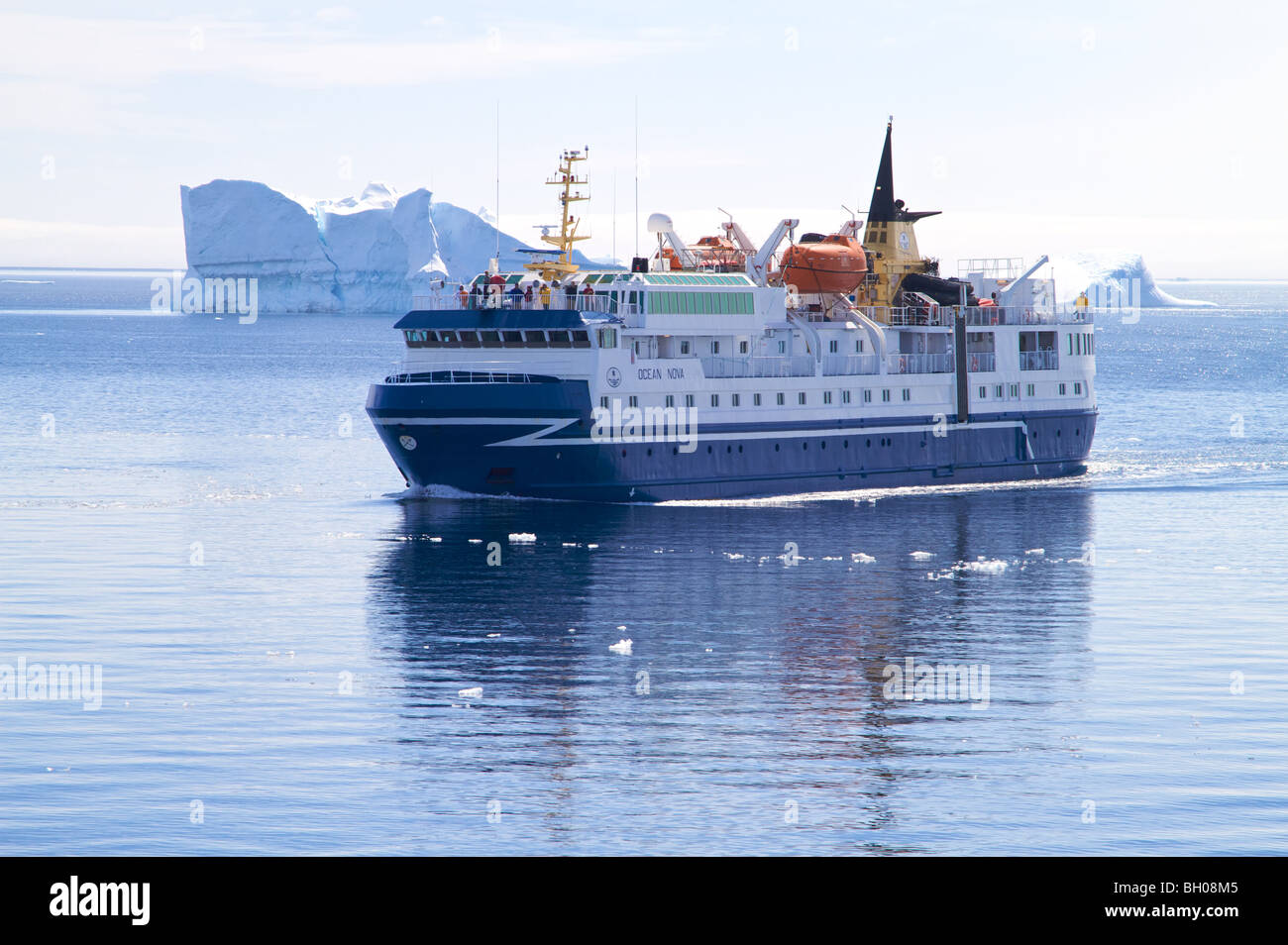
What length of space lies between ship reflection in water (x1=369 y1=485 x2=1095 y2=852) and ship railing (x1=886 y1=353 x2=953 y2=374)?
1131 centimetres

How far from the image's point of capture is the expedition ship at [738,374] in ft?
166

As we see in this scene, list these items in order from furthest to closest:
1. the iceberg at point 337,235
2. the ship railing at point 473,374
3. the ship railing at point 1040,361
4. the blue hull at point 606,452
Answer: the iceberg at point 337,235 → the ship railing at point 1040,361 → the ship railing at point 473,374 → the blue hull at point 606,452

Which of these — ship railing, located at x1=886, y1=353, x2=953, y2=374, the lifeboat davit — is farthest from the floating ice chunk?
the lifeboat davit

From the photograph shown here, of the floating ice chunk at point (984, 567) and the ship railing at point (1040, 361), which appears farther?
the ship railing at point (1040, 361)

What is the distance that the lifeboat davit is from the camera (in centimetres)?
6062

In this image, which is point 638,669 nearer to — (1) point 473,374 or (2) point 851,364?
(1) point 473,374

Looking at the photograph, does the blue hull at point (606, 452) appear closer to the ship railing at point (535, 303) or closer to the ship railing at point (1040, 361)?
the ship railing at point (535, 303)

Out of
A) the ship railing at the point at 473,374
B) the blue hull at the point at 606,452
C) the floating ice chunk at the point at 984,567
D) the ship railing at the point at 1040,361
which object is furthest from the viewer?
the ship railing at the point at 1040,361

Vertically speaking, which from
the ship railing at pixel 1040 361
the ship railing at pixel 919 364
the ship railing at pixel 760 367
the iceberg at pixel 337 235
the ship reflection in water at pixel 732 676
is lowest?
the ship reflection in water at pixel 732 676

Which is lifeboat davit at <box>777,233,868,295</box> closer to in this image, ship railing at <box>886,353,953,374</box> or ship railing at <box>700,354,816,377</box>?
ship railing at <box>886,353,953,374</box>

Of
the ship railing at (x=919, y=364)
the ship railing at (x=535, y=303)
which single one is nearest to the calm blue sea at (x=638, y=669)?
the ship railing at (x=919, y=364)

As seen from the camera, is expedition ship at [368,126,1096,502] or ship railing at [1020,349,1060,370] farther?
ship railing at [1020,349,1060,370]

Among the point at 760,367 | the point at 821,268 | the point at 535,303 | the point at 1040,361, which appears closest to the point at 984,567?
the point at 760,367
